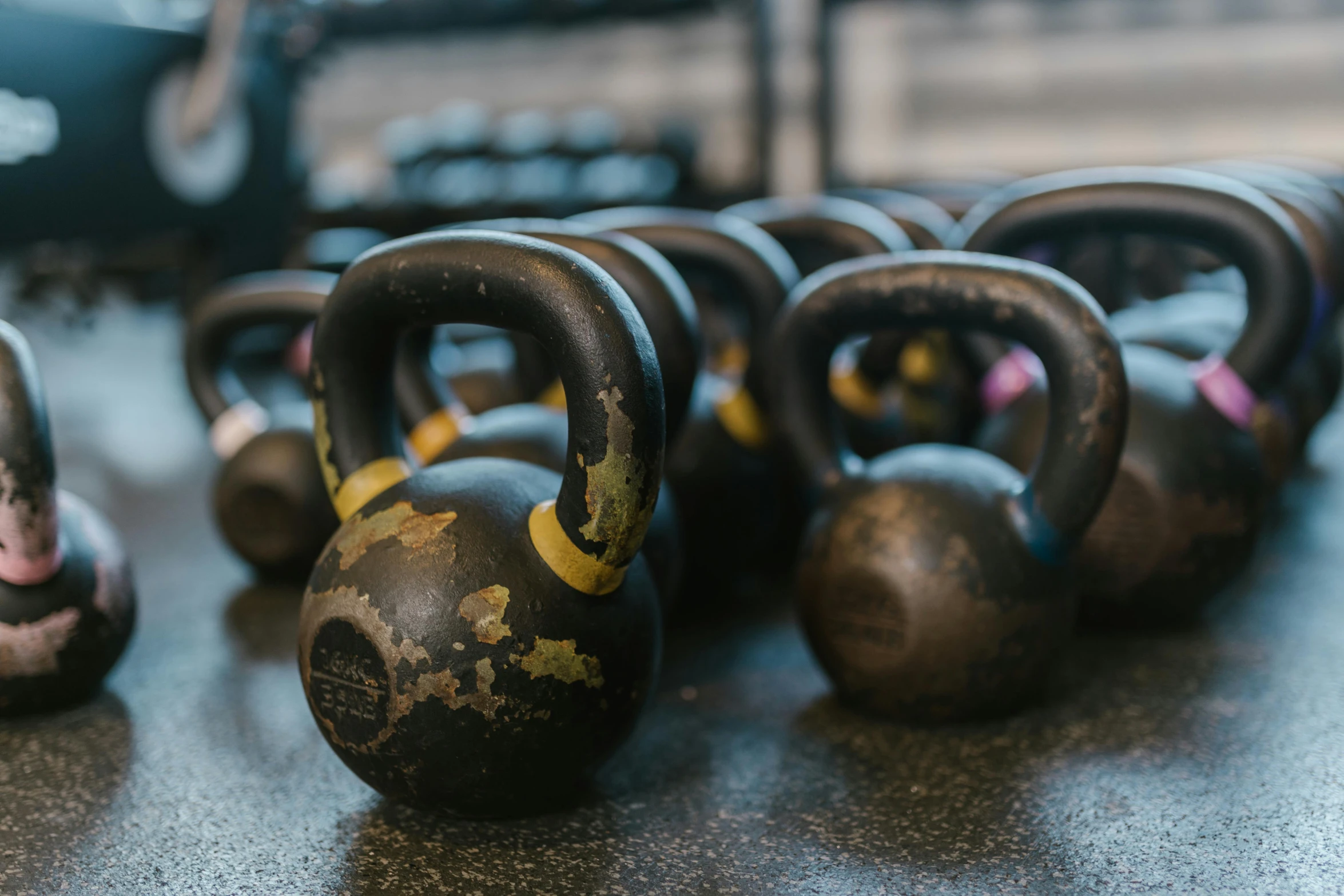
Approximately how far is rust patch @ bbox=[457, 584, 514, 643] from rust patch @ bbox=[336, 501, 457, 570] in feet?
0.10

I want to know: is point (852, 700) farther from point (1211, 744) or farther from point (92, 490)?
point (92, 490)

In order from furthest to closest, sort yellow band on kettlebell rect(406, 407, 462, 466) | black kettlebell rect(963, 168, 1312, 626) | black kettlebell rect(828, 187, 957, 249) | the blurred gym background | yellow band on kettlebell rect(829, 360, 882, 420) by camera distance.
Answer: the blurred gym background < black kettlebell rect(828, 187, 957, 249) < yellow band on kettlebell rect(829, 360, 882, 420) < yellow band on kettlebell rect(406, 407, 462, 466) < black kettlebell rect(963, 168, 1312, 626)

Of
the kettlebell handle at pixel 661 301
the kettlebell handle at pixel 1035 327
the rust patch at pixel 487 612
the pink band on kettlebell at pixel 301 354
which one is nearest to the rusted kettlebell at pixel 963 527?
the kettlebell handle at pixel 1035 327

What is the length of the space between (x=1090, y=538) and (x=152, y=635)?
0.99 m

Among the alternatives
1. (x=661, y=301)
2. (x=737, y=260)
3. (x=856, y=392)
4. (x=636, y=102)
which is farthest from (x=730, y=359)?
(x=636, y=102)

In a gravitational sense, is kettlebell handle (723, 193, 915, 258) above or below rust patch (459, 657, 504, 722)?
above

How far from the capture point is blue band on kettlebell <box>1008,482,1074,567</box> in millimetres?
958

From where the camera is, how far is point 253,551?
1.44 metres

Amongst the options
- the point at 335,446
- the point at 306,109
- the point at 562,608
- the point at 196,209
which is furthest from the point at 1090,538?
the point at 306,109

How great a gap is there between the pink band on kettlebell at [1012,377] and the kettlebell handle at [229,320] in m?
0.75

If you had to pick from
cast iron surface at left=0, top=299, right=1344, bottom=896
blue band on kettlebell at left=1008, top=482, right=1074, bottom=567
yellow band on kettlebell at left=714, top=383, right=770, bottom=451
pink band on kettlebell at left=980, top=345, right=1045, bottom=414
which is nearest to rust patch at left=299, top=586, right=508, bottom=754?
cast iron surface at left=0, top=299, right=1344, bottom=896

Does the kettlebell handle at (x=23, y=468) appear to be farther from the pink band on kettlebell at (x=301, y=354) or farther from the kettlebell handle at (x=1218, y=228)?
the kettlebell handle at (x=1218, y=228)

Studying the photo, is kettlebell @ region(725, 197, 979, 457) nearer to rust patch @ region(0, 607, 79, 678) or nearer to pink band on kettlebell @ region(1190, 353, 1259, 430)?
pink band on kettlebell @ region(1190, 353, 1259, 430)

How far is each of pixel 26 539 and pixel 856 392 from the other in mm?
943
